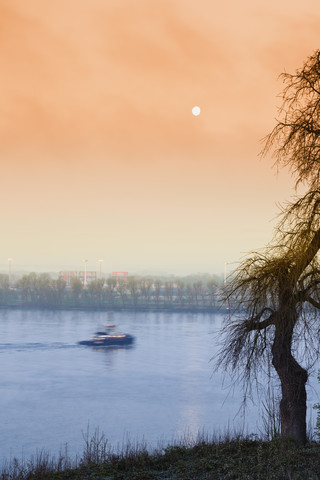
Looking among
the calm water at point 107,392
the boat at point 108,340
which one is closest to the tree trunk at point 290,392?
the calm water at point 107,392

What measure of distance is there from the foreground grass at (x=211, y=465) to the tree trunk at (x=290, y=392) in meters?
0.58

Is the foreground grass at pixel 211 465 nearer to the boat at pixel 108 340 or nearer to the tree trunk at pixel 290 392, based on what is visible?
the tree trunk at pixel 290 392

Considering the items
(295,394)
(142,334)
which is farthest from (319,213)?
(142,334)

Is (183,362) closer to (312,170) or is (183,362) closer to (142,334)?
(142,334)

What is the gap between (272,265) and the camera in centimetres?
1648

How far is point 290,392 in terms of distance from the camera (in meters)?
17.0

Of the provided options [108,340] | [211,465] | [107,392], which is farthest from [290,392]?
[108,340]

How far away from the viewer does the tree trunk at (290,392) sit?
54.9 feet

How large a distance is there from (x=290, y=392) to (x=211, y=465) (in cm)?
335

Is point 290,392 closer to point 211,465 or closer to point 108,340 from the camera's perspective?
point 211,465

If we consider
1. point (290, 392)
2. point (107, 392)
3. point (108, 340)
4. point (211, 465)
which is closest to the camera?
point (211, 465)

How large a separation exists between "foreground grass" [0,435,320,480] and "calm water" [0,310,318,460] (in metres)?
5.68

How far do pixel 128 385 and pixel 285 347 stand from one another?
48.8 metres

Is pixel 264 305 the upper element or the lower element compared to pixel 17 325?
upper
